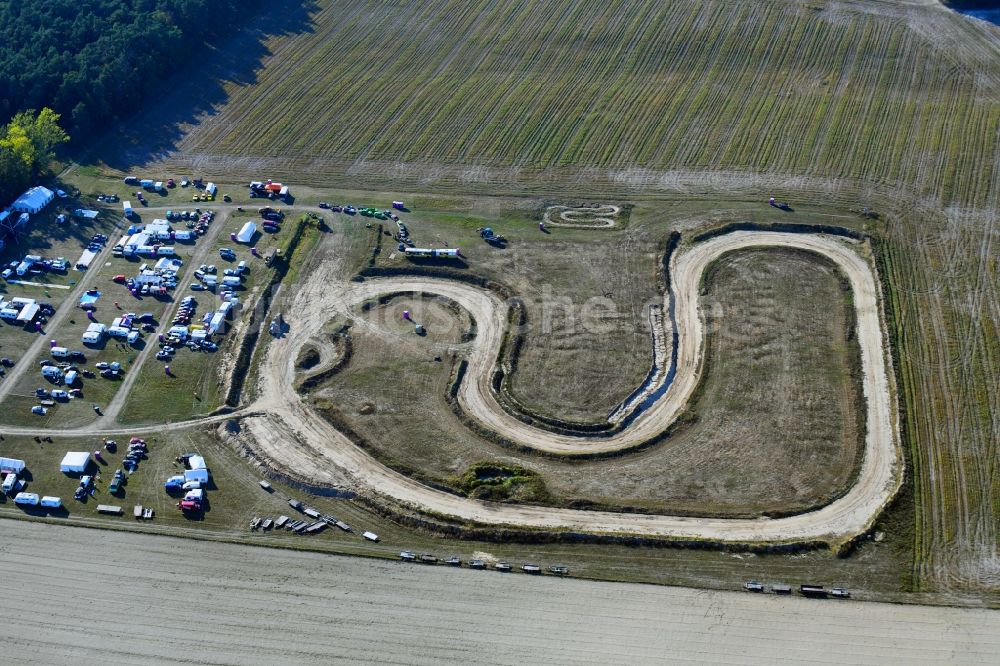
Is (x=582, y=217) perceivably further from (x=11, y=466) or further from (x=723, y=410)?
(x=11, y=466)

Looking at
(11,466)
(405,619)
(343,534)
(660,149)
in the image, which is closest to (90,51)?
(11,466)

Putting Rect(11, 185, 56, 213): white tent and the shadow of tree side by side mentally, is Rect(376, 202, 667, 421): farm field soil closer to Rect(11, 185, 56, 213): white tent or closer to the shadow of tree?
the shadow of tree

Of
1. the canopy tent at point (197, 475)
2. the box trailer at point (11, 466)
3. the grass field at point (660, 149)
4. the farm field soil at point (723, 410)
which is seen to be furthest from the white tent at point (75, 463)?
the farm field soil at point (723, 410)

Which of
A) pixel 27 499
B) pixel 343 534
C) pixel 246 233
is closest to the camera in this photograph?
pixel 343 534

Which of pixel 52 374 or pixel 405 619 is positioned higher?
pixel 52 374

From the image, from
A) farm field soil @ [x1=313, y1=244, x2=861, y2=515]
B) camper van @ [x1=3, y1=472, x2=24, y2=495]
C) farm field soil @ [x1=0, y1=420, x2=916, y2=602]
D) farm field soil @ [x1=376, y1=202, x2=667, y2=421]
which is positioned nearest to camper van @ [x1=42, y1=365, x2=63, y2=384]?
farm field soil @ [x1=0, y1=420, x2=916, y2=602]

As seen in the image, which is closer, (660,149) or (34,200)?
(34,200)

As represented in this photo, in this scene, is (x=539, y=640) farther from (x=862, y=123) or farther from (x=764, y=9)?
(x=764, y=9)
